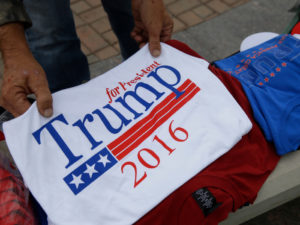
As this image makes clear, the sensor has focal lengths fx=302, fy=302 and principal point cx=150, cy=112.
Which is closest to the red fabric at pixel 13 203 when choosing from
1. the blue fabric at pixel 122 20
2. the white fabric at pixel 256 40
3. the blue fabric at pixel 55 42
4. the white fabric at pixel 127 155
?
the white fabric at pixel 127 155

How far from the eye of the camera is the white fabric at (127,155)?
0.90 meters

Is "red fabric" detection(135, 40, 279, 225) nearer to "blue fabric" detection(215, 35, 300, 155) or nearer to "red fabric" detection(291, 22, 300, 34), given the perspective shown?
"blue fabric" detection(215, 35, 300, 155)

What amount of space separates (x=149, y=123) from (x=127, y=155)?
0.45ft

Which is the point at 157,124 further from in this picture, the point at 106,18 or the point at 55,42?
the point at 106,18

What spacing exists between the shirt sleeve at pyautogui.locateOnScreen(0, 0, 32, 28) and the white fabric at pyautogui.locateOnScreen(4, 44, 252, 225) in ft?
0.94

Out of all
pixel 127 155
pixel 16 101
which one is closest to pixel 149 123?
pixel 127 155

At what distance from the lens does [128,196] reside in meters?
0.91

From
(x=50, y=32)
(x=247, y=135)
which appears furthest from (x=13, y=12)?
(x=247, y=135)

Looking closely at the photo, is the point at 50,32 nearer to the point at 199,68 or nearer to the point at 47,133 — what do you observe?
the point at 47,133

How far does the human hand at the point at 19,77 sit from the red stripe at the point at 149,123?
265 mm

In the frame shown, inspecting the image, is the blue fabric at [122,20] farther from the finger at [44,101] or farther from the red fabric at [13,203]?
the red fabric at [13,203]

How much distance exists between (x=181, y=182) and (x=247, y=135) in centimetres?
32

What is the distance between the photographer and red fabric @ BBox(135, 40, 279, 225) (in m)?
0.91

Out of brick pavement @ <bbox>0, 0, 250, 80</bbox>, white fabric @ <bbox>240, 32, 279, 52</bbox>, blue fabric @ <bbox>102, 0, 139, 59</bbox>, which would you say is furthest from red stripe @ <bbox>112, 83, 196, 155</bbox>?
brick pavement @ <bbox>0, 0, 250, 80</bbox>
